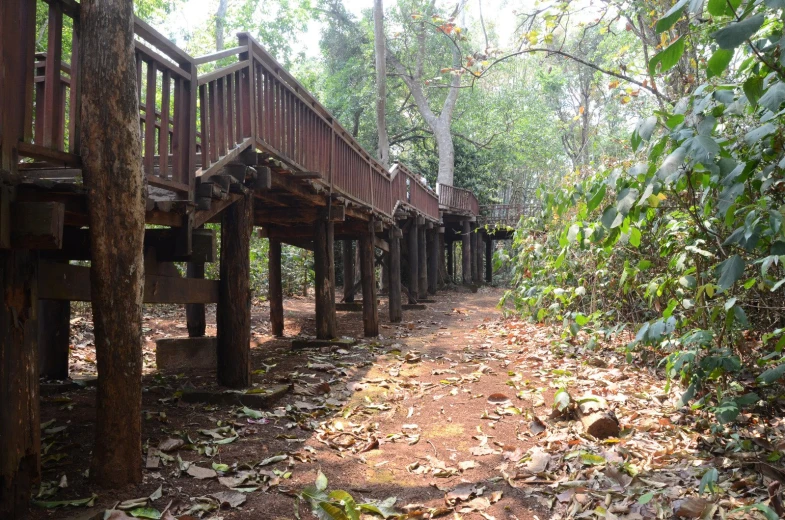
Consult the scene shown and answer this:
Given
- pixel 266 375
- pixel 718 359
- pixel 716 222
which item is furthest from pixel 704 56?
pixel 266 375

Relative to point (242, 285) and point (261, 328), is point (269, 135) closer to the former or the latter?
point (242, 285)

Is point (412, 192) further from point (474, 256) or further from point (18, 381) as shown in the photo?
point (18, 381)

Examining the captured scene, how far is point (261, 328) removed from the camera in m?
11.2

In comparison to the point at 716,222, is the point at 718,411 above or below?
below

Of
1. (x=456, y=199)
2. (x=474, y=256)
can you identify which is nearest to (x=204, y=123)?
(x=456, y=199)

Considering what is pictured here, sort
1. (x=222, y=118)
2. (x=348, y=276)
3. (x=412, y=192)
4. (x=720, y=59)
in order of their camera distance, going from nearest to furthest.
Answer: (x=720, y=59) < (x=222, y=118) < (x=412, y=192) < (x=348, y=276)

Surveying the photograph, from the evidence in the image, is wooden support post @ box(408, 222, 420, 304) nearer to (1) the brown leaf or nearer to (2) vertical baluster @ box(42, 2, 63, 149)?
(1) the brown leaf

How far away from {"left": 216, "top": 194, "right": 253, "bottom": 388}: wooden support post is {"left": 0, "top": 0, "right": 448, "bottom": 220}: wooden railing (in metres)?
0.68

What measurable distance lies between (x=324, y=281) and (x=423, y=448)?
14.7ft

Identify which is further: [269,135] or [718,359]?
[269,135]

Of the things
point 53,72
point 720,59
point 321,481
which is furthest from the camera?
point 321,481

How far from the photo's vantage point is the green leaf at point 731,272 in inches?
101

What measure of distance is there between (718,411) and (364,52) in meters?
24.7

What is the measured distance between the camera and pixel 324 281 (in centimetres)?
869
